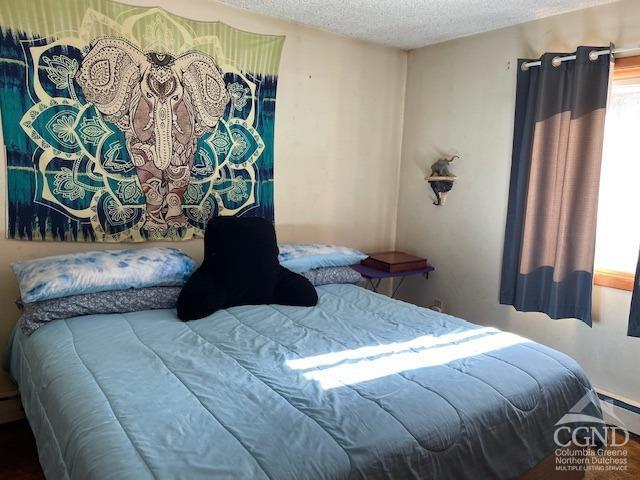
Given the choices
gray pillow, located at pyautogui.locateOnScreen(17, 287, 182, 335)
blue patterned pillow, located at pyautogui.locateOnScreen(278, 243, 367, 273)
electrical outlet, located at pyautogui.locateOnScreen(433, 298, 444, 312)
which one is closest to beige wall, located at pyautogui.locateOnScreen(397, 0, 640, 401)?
electrical outlet, located at pyautogui.locateOnScreen(433, 298, 444, 312)

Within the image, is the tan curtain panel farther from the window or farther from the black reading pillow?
the black reading pillow

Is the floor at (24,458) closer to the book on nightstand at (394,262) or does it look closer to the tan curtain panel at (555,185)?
the tan curtain panel at (555,185)

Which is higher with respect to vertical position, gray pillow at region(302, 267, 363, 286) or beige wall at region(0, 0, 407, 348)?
beige wall at region(0, 0, 407, 348)

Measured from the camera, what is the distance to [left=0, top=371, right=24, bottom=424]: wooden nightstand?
97.7 inches

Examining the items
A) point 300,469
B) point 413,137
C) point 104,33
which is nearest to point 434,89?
point 413,137

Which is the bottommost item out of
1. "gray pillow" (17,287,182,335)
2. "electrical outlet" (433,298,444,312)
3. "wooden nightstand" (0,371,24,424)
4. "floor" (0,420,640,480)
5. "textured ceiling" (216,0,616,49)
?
"floor" (0,420,640,480)

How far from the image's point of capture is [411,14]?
2908 millimetres

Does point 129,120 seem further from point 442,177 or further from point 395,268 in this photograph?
point 442,177

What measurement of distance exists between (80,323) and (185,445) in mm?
1110

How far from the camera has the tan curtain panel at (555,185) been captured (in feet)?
8.48

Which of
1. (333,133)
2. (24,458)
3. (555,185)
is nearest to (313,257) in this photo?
(333,133)

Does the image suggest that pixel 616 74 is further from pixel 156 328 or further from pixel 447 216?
pixel 156 328

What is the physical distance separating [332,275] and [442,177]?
44.2 inches

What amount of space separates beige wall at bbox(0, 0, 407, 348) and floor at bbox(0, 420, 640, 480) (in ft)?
4.20
